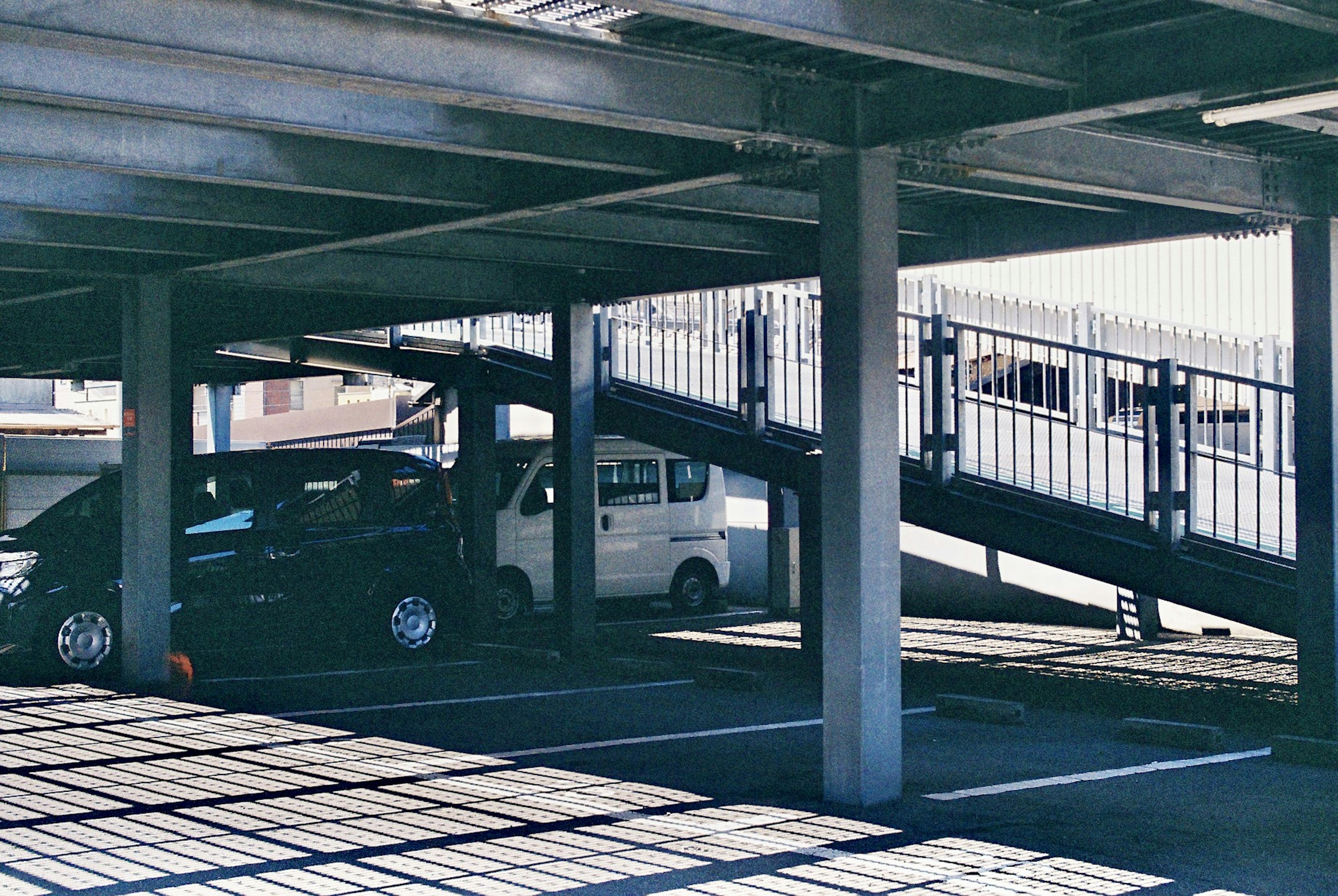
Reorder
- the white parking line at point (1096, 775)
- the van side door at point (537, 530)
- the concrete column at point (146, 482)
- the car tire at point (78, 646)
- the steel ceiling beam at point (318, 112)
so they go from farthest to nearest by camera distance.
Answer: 1. the van side door at point (537, 530)
2. the car tire at point (78, 646)
3. the concrete column at point (146, 482)
4. the white parking line at point (1096, 775)
5. the steel ceiling beam at point (318, 112)

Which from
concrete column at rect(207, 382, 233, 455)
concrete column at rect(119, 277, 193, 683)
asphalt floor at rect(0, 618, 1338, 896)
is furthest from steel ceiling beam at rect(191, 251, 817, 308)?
concrete column at rect(207, 382, 233, 455)

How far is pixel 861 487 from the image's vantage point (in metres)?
6.71

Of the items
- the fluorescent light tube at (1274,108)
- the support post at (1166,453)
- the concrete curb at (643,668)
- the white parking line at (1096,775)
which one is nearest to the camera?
the fluorescent light tube at (1274,108)

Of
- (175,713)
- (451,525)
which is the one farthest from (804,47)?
(451,525)

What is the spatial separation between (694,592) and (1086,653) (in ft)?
15.9

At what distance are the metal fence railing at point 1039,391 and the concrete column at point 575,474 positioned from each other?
2.22 feet

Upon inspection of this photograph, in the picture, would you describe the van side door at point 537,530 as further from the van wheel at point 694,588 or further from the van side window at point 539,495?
the van wheel at point 694,588

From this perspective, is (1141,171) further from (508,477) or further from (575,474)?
(508,477)

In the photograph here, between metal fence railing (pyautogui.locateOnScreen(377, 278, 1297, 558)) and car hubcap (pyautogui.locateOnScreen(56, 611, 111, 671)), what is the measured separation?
15.1ft

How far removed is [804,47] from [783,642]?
26.9ft

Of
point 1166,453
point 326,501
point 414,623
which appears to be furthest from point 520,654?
point 1166,453

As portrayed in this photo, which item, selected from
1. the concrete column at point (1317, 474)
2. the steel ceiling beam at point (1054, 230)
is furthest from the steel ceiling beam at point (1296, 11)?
the steel ceiling beam at point (1054, 230)

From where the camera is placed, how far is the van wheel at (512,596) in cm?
1520

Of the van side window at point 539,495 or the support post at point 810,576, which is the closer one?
the support post at point 810,576
